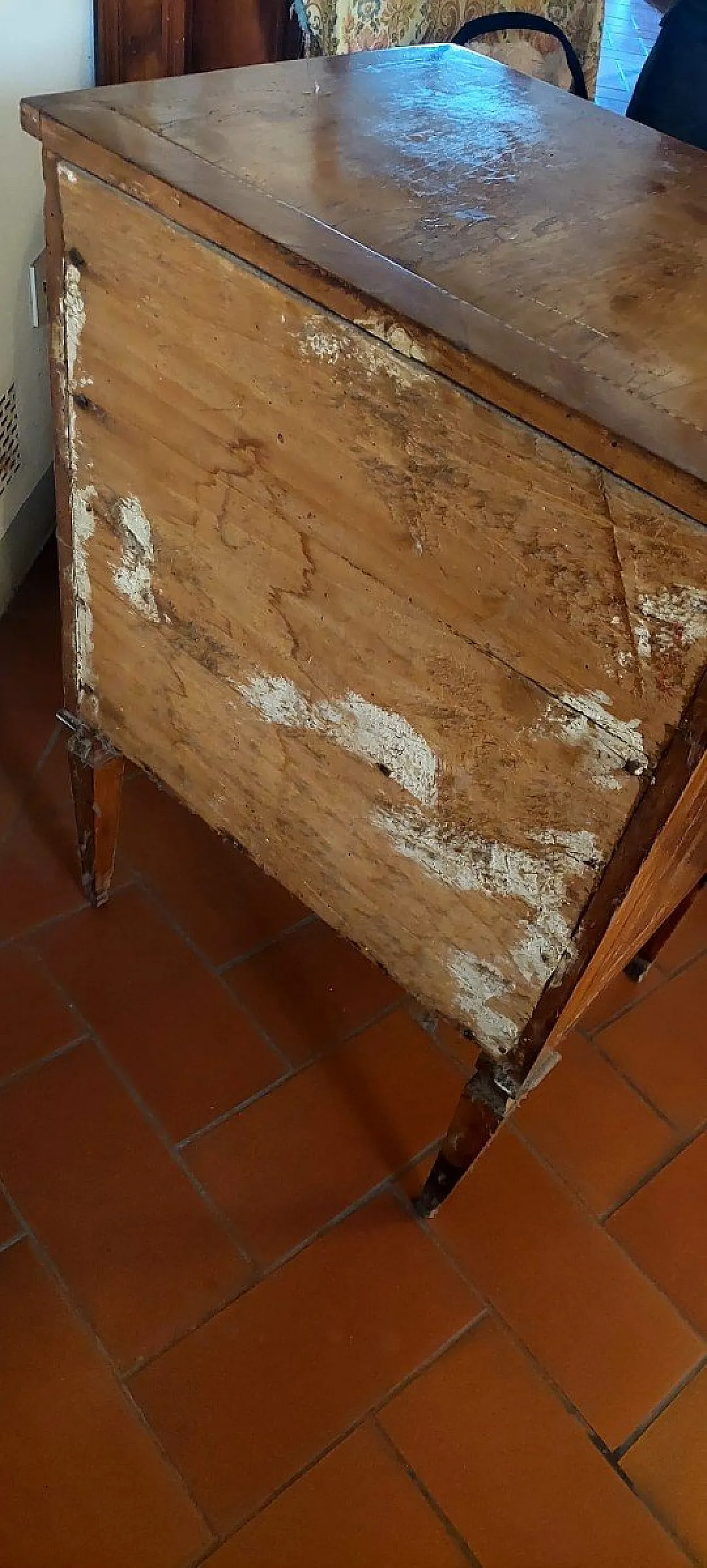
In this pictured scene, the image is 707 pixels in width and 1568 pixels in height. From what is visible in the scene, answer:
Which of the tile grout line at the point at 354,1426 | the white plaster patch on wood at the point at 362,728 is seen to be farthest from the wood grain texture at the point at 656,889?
the tile grout line at the point at 354,1426

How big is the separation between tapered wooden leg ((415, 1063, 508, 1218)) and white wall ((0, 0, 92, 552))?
116cm

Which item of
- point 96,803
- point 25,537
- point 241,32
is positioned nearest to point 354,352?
point 96,803

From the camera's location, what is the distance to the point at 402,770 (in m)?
0.90

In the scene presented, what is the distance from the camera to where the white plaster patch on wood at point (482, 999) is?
95cm

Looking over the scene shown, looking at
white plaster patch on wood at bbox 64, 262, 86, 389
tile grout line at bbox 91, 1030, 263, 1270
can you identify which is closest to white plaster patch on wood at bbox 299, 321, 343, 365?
white plaster patch on wood at bbox 64, 262, 86, 389

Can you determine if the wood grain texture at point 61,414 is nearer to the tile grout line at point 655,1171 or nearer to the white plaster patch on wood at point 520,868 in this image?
the white plaster patch on wood at point 520,868

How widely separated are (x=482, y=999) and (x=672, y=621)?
0.43 m

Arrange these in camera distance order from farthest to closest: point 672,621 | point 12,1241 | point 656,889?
point 12,1241 → point 656,889 → point 672,621

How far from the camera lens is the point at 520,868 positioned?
2.83 feet

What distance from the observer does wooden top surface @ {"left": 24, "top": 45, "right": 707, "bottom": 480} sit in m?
0.68

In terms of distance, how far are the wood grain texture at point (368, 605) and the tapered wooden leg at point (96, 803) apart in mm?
160

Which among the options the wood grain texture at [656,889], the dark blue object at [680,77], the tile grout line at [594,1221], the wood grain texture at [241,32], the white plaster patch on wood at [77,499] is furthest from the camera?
the dark blue object at [680,77]

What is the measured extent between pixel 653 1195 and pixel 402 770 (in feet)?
2.48

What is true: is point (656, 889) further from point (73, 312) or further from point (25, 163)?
point (25, 163)
